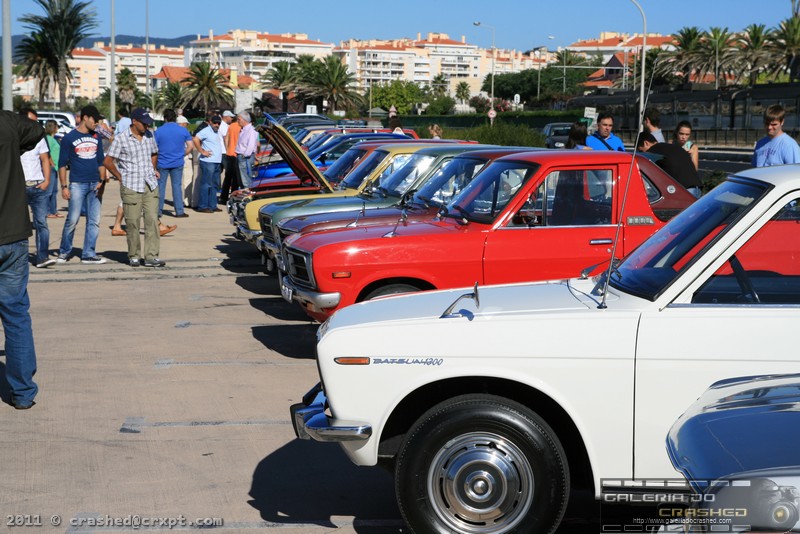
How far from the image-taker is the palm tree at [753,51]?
3093 inches

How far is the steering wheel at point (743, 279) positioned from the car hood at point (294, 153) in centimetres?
865

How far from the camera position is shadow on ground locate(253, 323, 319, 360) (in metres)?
8.95

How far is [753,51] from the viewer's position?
82.0 meters

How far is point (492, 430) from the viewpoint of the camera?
4.35 meters

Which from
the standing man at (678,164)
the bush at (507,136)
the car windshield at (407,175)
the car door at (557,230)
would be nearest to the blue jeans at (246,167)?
the car windshield at (407,175)

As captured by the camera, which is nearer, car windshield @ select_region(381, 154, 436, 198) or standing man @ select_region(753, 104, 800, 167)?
standing man @ select_region(753, 104, 800, 167)

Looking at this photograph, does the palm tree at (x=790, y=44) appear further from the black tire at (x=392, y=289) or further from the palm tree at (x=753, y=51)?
the black tire at (x=392, y=289)

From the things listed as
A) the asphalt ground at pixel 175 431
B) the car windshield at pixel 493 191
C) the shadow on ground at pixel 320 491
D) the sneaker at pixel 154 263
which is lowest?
the shadow on ground at pixel 320 491

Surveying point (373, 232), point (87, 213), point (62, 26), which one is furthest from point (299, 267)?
point (62, 26)

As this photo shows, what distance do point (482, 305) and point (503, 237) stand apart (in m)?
3.26

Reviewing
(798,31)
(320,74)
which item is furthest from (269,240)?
(320,74)

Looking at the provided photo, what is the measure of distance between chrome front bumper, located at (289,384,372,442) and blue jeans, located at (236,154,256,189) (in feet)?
53.8

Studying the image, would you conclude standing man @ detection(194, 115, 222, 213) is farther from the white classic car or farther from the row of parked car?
the white classic car

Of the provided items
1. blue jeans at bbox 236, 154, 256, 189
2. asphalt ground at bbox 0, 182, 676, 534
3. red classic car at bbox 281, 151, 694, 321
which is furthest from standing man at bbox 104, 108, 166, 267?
blue jeans at bbox 236, 154, 256, 189
